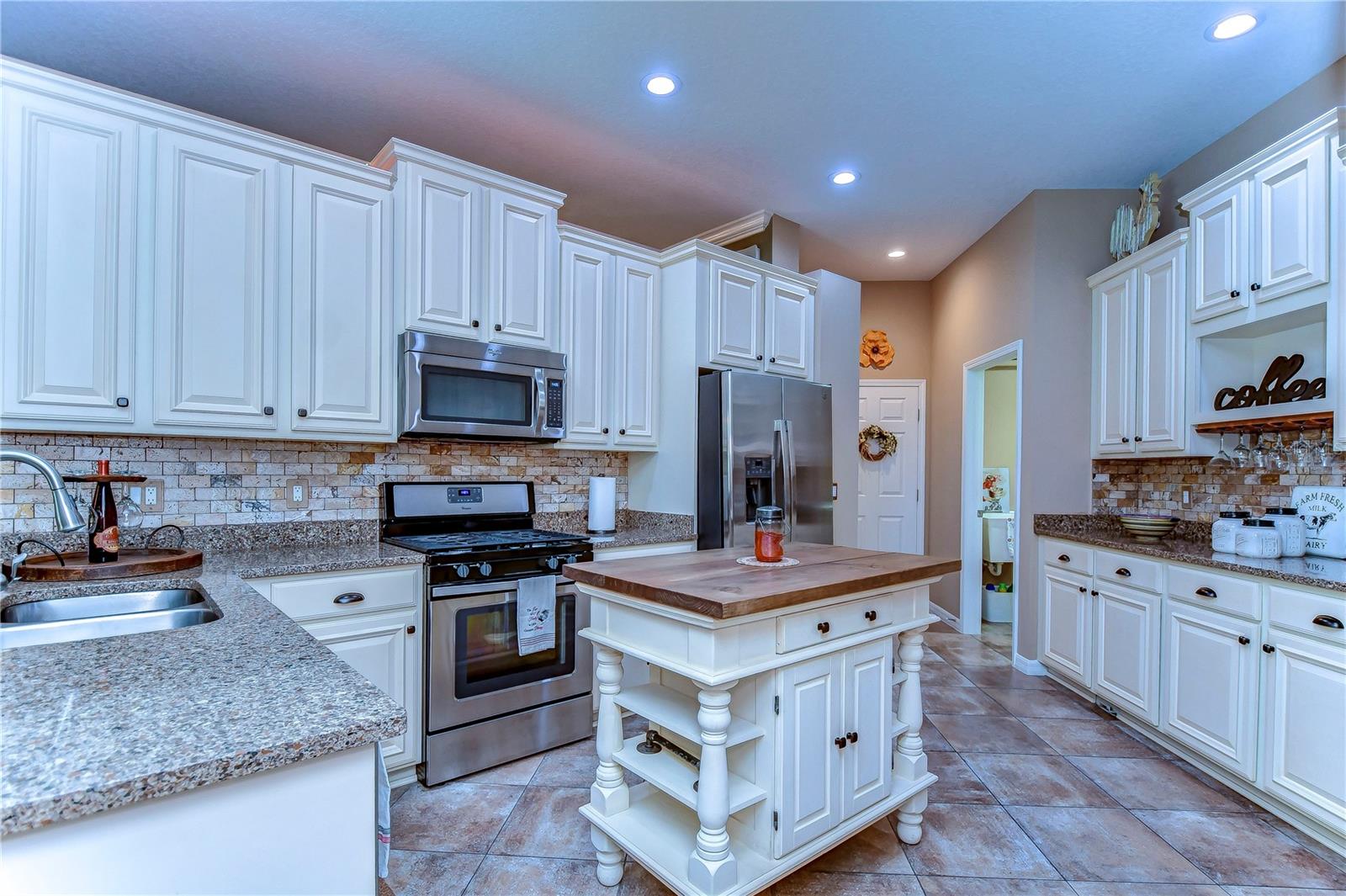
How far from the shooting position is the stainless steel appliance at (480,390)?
2654mm

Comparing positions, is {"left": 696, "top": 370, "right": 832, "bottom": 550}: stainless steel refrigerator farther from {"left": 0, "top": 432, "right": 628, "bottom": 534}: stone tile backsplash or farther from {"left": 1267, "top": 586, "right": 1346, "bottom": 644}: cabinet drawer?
{"left": 1267, "top": 586, "right": 1346, "bottom": 644}: cabinet drawer

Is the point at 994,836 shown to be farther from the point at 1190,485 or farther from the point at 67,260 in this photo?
the point at 67,260

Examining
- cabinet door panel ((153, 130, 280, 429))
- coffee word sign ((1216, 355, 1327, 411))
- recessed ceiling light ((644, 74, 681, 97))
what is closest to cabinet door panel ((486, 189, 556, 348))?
recessed ceiling light ((644, 74, 681, 97))

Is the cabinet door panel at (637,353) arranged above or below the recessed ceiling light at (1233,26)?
below

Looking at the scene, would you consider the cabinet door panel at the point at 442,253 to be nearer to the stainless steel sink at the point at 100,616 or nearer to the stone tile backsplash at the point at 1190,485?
the stainless steel sink at the point at 100,616

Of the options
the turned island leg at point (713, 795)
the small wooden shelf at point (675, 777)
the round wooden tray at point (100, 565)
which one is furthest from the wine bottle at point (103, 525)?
the turned island leg at point (713, 795)

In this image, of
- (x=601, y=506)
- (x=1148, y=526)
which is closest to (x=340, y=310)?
(x=601, y=506)

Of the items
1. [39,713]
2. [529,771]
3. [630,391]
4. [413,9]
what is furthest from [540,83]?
[529,771]

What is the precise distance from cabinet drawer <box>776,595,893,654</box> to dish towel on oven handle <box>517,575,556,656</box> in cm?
133

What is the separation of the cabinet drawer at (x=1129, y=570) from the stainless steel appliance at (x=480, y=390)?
2.74 metres

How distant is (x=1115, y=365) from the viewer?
3.51 m

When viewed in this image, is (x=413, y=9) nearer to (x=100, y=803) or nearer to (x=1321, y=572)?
(x=100, y=803)

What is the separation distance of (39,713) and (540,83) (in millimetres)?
2636

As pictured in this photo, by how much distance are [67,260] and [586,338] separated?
6.38ft
